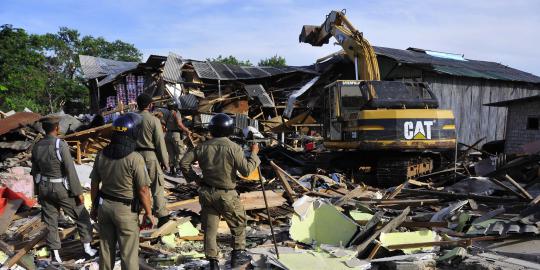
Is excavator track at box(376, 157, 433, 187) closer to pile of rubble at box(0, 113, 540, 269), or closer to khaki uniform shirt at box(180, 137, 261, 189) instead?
pile of rubble at box(0, 113, 540, 269)

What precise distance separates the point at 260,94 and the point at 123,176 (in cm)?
1669

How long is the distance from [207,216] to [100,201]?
1219 mm

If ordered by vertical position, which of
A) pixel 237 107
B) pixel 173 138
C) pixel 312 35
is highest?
pixel 312 35

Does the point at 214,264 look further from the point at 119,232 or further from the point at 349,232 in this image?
the point at 349,232

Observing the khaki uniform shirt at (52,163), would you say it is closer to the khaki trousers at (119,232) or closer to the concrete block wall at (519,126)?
the khaki trousers at (119,232)

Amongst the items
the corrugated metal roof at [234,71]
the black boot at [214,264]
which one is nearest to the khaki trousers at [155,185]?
the black boot at [214,264]

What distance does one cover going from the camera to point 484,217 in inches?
248

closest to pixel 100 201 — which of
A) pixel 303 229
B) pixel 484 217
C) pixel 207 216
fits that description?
pixel 207 216

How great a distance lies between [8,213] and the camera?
23.1 ft

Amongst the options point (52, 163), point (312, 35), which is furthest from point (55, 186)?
point (312, 35)

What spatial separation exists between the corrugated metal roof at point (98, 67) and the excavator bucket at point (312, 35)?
13.8 meters

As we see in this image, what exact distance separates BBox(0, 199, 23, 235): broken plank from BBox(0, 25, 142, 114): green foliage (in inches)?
622

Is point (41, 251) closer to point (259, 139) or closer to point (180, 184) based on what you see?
point (180, 184)

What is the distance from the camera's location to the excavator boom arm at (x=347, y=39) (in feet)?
41.5
